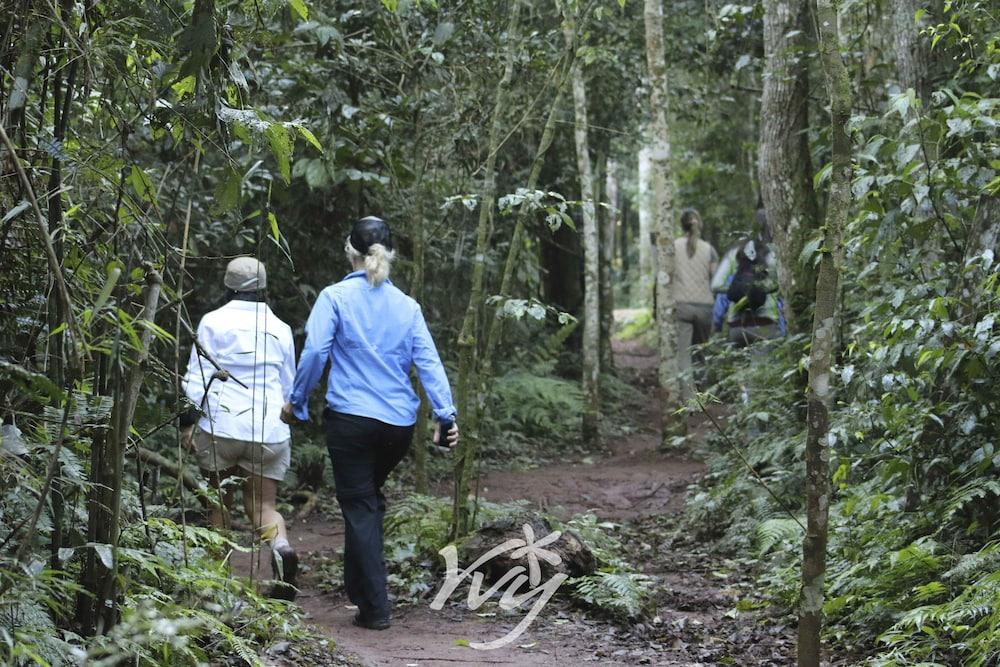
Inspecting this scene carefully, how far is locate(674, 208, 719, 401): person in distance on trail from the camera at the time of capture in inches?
519

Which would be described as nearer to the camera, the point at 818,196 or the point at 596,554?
the point at 596,554

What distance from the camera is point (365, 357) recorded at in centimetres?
625

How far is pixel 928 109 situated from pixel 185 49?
5707 mm

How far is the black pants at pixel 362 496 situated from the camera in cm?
610

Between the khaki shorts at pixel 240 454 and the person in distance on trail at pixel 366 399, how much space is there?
0.34m

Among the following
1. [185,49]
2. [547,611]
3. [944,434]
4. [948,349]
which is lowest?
[547,611]

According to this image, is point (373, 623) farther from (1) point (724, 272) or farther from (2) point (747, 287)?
(1) point (724, 272)

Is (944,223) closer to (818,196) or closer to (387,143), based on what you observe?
(818,196)

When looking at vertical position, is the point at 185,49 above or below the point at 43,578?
above

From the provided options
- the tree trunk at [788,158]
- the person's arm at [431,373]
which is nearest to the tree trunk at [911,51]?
the tree trunk at [788,158]

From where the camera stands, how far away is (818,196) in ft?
31.0

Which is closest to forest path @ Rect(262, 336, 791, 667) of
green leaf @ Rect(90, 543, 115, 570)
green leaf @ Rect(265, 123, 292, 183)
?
green leaf @ Rect(90, 543, 115, 570)

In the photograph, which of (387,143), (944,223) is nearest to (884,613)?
(944,223)

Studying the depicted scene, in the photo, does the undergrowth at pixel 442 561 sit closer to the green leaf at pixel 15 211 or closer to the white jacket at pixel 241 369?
the white jacket at pixel 241 369
